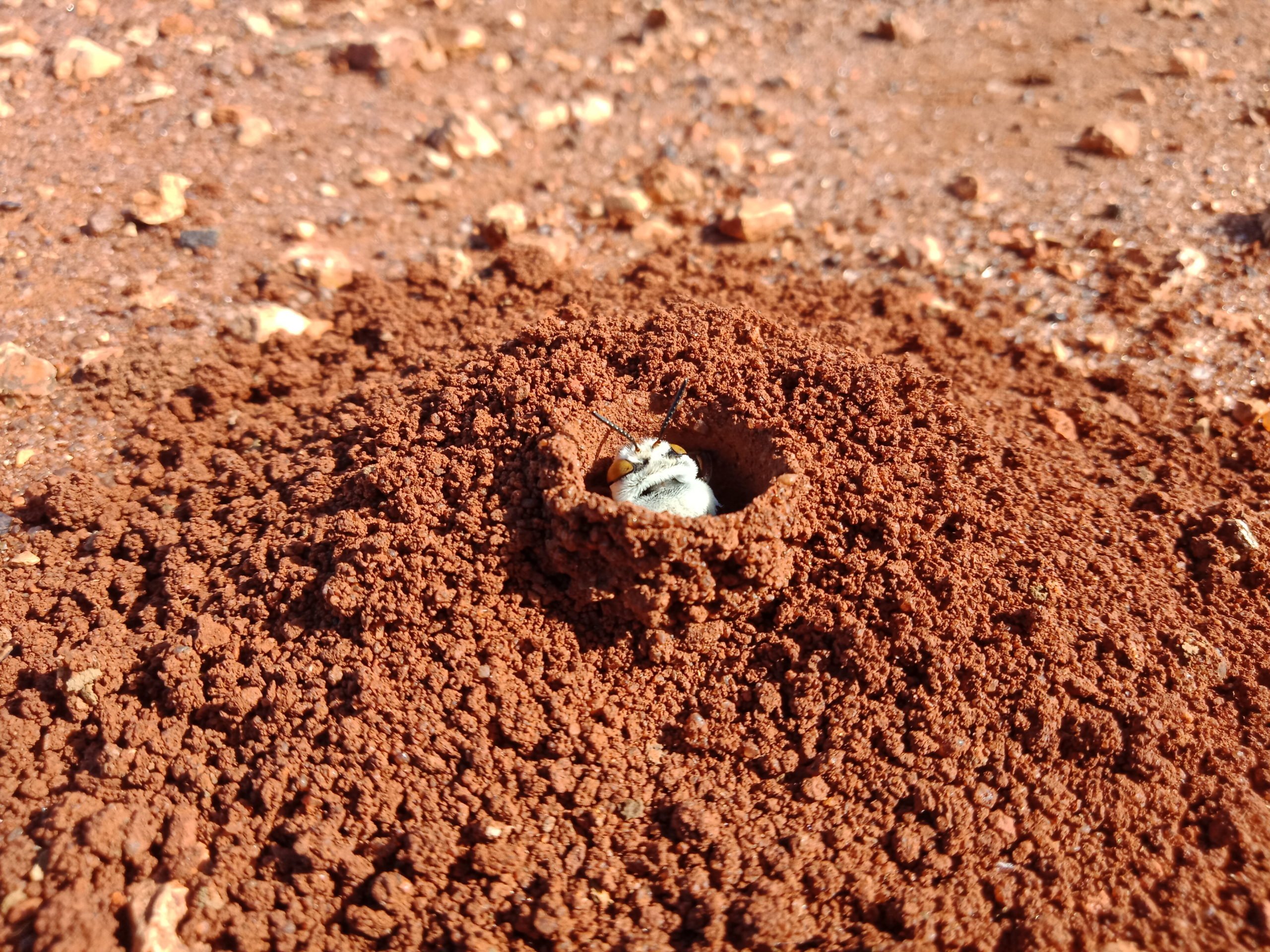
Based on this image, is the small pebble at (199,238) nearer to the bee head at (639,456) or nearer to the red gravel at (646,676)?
the red gravel at (646,676)

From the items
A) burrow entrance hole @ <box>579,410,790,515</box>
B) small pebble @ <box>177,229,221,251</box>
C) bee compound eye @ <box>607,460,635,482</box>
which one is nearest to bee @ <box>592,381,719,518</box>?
bee compound eye @ <box>607,460,635,482</box>

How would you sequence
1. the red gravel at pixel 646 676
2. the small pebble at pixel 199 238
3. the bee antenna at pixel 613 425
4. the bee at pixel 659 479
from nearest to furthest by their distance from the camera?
the red gravel at pixel 646 676 → the bee at pixel 659 479 → the bee antenna at pixel 613 425 → the small pebble at pixel 199 238

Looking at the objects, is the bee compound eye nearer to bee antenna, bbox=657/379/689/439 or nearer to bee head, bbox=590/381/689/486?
bee head, bbox=590/381/689/486

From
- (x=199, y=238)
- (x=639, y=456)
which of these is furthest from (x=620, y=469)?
(x=199, y=238)

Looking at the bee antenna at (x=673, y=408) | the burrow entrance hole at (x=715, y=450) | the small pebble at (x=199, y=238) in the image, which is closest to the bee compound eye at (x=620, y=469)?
the burrow entrance hole at (x=715, y=450)

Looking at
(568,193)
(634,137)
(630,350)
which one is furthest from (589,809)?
(634,137)

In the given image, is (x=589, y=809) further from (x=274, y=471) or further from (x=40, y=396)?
(x=40, y=396)

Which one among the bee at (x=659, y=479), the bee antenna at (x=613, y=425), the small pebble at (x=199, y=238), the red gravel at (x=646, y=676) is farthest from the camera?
the small pebble at (x=199, y=238)
